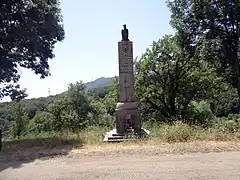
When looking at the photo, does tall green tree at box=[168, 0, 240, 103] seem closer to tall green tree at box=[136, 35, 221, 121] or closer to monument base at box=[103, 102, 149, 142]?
tall green tree at box=[136, 35, 221, 121]

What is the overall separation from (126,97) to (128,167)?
28.9ft

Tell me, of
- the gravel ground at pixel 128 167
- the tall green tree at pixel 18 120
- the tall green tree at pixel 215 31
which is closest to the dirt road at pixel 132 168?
the gravel ground at pixel 128 167

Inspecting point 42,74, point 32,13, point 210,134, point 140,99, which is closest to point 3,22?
point 32,13

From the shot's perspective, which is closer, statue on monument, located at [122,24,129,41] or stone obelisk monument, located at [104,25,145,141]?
stone obelisk monument, located at [104,25,145,141]

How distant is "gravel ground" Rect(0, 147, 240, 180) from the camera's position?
26.8 feet

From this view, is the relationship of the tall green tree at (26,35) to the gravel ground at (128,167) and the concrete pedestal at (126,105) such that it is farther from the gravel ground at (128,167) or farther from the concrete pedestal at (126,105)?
the gravel ground at (128,167)

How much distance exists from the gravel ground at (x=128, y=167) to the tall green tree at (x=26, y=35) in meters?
8.52

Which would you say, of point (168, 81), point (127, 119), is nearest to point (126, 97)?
point (127, 119)

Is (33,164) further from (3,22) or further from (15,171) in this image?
(3,22)

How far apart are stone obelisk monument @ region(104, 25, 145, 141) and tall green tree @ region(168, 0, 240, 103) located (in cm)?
750

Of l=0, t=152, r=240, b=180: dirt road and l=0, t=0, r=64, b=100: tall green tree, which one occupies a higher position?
l=0, t=0, r=64, b=100: tall green tree

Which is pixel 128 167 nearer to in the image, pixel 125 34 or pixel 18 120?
pixel 125 34

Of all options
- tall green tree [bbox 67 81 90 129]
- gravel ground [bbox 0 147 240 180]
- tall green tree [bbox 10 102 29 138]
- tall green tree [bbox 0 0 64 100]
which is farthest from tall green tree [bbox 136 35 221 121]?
tall green tree [bbox 10 102 29 138]

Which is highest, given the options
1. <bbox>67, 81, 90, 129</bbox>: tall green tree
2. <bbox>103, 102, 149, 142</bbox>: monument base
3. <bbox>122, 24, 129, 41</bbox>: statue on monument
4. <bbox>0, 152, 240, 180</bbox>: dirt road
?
<bbox>122, 24, 129, 41</bbox>: statue on monument
